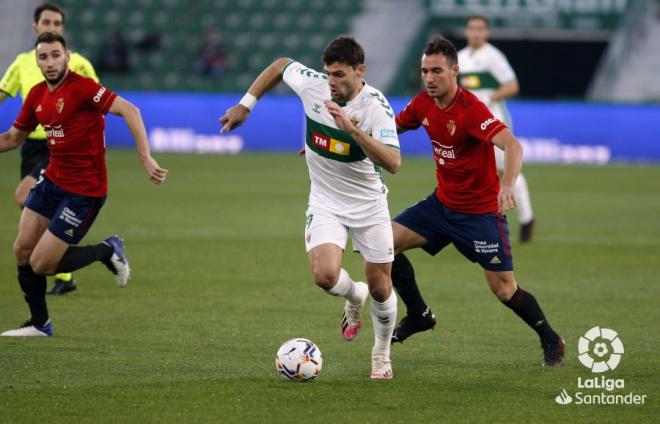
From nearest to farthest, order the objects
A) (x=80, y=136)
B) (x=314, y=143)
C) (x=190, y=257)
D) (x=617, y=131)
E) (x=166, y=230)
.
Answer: (x=314, y=143), (x=80, y=136), (x=190, y=257), (x=166, y=230), (x=617, y=131)

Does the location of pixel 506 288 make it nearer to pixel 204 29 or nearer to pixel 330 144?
pixel 330 144

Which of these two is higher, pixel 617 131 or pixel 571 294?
pixel 571 294

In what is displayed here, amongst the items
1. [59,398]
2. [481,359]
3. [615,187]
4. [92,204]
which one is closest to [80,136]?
[92,204]

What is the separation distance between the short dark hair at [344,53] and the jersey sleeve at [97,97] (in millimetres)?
2027

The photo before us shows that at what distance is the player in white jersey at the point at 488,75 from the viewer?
14125 mm

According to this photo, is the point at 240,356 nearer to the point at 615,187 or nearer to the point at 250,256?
the point at 250,256

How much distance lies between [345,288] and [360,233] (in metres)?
0.39

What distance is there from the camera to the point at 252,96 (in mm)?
7742

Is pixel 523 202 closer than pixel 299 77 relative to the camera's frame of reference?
No

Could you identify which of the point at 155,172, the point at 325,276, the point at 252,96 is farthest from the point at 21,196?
the point at 325,276

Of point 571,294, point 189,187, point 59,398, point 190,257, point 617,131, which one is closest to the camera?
point 59,398

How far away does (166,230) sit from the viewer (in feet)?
48.5

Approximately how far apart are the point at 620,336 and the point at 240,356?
2928 millimetres

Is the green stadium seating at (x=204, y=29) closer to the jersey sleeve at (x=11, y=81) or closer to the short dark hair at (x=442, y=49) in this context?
the jersey sleeve at (x=11, y=81)
